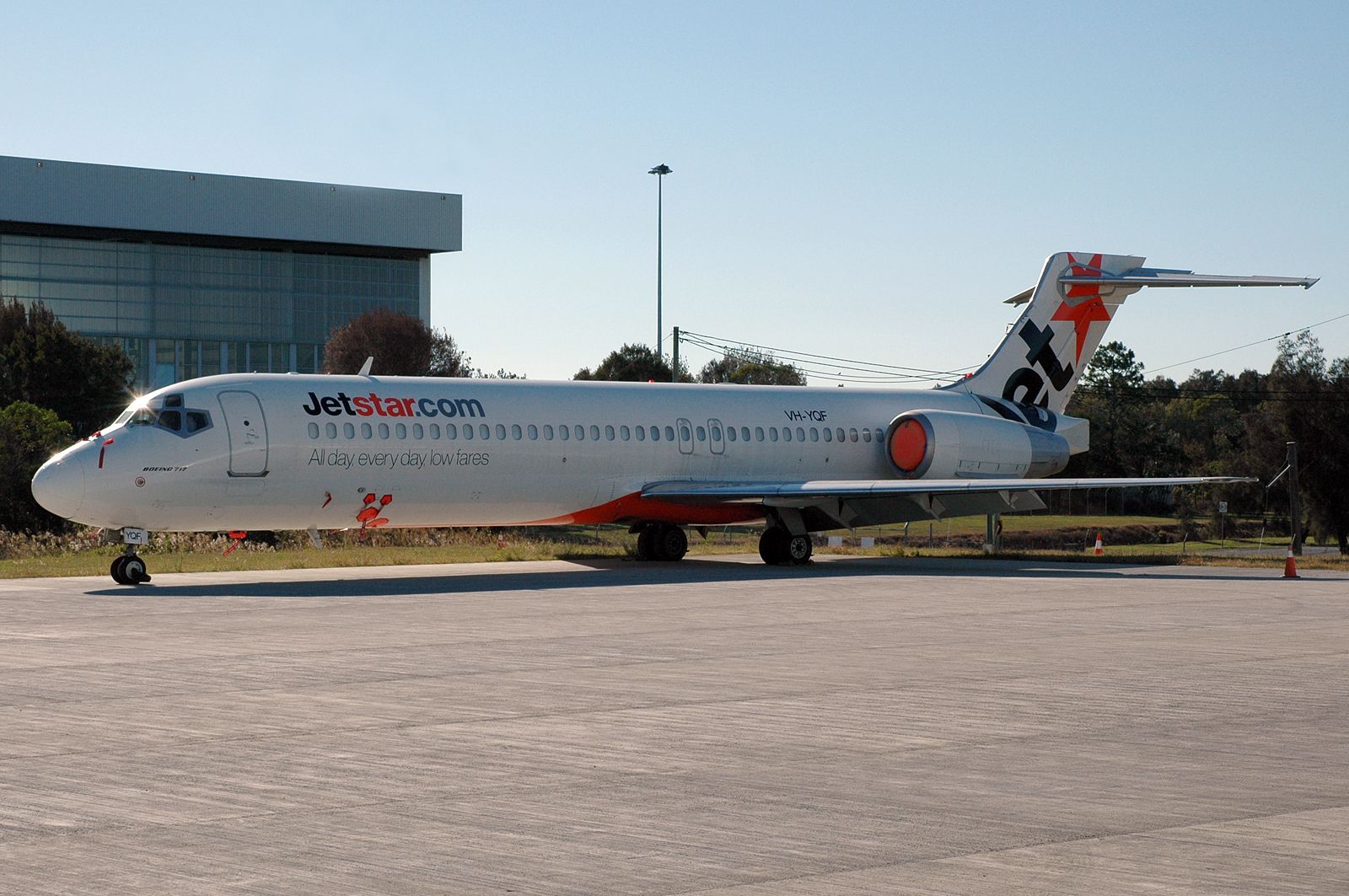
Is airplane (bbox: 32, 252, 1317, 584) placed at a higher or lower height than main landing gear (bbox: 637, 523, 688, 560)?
higher

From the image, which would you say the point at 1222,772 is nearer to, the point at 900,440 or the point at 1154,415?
the point at 900,440

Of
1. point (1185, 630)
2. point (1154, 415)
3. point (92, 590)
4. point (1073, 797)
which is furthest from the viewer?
point (1154, 415)

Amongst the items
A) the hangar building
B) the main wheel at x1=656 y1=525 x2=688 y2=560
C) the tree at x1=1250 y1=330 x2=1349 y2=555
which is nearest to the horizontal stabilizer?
the main wheel at x1=656 y1=525 x2=688 y2=560

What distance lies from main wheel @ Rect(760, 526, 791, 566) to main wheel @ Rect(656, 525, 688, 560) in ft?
5.45

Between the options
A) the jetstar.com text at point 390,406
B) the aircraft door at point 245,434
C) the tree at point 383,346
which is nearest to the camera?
the aircraft door at point 245,434

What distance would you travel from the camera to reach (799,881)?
7102 millimetres

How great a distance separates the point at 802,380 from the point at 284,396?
7881 centimetres

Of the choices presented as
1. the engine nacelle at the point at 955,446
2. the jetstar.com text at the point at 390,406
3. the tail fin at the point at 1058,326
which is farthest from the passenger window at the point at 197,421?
the tail fin at the point at 1058,326

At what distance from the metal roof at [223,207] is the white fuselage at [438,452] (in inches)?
2148

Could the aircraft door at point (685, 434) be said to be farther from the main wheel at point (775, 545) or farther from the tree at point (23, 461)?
the tree at point (23, 461)

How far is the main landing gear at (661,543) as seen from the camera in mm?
32188

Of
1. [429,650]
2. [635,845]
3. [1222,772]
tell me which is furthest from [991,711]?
[429,650]

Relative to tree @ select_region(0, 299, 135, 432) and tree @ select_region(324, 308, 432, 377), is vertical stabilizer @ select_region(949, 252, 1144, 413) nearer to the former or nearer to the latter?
tree @ select_region(324, 308, 432, 377)

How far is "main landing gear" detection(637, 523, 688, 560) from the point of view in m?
32.2
